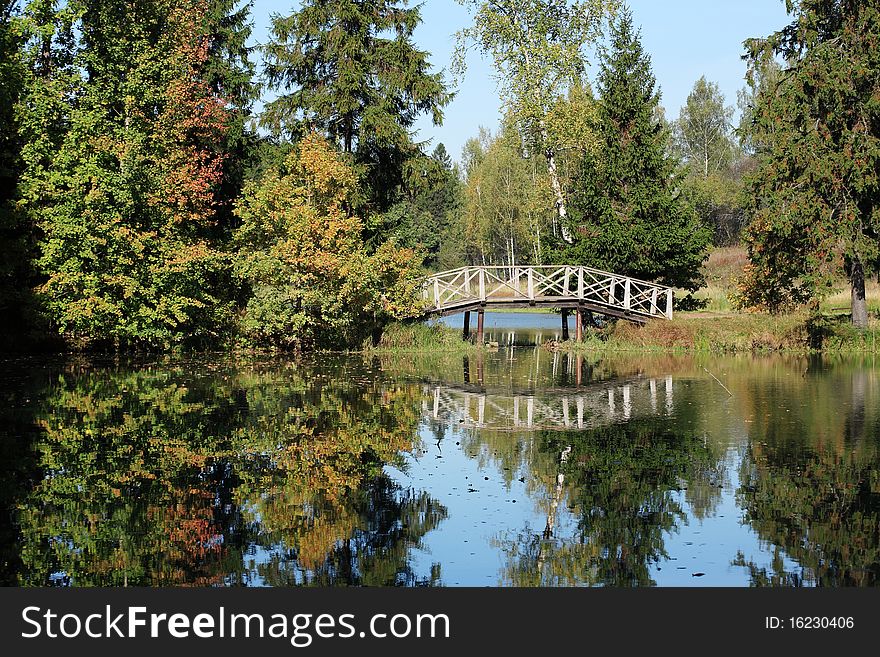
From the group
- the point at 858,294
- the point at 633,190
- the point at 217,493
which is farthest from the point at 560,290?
the point at 217,493

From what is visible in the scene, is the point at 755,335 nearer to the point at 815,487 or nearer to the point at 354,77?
the point at 354,77

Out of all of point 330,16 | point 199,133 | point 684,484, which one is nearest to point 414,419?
point 684,484

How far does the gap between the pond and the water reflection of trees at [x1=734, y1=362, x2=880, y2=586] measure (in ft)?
0.13

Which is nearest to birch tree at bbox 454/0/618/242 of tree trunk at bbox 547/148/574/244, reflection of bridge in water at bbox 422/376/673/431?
tree trunk at bbox 547/148/574/244

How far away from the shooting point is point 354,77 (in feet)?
109

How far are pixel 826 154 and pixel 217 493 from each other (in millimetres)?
24819

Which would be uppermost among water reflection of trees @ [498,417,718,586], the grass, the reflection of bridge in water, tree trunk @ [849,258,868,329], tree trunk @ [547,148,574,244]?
tree trunk @ [547,148,574,244]

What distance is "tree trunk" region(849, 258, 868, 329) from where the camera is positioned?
3181cm

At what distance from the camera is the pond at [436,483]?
29.9 feet

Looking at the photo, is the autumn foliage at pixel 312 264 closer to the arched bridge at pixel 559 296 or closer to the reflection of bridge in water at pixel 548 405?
the arched bridge at pixel 559 296

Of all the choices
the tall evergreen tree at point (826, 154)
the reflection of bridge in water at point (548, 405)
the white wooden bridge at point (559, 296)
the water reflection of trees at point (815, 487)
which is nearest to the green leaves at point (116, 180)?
the white wooden bridge at point (559, 296)

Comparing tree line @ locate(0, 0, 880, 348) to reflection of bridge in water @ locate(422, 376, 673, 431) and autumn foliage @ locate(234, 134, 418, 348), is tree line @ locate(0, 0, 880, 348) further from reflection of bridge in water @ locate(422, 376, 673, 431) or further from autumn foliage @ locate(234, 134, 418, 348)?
reflection of bridge in water @ locate(422, 376, 673, 431)

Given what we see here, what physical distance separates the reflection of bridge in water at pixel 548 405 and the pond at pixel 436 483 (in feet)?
0.30

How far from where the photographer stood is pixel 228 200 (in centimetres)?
3544
